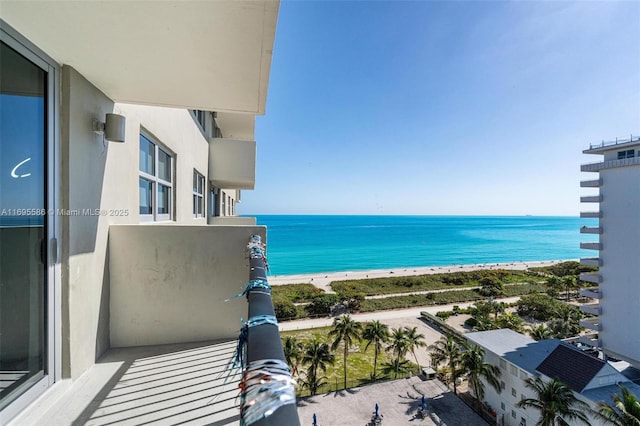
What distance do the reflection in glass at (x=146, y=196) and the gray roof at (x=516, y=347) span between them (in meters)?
16.5

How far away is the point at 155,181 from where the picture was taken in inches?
190

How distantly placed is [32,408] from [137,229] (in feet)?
5.68

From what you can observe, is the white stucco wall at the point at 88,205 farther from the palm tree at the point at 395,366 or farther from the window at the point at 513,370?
the window at the point at 513,370

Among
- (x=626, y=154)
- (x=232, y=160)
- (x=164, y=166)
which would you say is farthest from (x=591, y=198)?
(x=164, y=166)

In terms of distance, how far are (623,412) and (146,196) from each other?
604 inches

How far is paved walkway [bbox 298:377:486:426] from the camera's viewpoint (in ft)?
38.4

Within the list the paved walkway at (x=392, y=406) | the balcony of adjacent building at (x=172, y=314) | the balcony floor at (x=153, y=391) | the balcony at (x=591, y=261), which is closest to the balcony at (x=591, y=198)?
the balcony at (x=591, y=261)

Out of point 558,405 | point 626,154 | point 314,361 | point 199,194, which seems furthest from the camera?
point 626,154

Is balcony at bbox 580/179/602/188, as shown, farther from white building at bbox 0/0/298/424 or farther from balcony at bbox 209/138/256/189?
white building at bbox 0/0/298/424

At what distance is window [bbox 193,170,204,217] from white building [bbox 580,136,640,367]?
26663 millimetres

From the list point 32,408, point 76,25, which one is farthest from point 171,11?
point 32,408

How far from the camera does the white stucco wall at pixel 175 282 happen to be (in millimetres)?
3223

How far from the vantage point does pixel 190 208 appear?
6.91 meters

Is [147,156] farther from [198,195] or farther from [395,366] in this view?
[395,366]
